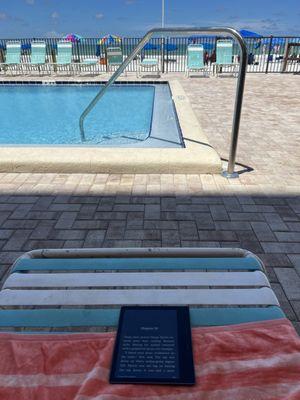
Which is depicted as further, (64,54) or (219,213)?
(64,54)

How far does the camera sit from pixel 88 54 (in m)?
18.5

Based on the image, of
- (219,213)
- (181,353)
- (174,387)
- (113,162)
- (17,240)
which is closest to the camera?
(174,387)

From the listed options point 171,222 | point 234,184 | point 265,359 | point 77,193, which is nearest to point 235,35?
point 234,184

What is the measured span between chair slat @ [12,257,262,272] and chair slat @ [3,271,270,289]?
0.05 meters

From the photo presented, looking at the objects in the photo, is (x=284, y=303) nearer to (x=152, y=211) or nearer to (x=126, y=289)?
(x=126, y=289)

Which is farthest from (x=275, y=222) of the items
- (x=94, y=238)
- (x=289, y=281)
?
(x=94, y=238)

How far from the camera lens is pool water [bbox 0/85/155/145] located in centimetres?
728

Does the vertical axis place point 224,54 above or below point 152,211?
above

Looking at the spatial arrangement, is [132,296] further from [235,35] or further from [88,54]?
[88,54]

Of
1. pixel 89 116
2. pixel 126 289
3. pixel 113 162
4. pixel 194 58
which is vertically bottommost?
pixel 89 116

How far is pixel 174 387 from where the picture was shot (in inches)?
46.4

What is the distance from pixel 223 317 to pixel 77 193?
2590 millimetres

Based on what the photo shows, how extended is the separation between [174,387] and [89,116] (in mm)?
8567

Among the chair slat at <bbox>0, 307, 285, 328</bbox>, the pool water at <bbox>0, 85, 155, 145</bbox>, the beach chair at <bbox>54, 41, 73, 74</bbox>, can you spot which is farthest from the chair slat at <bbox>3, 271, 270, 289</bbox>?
the beach chair at <bbox>54, 41, 73, 74</bbox>
